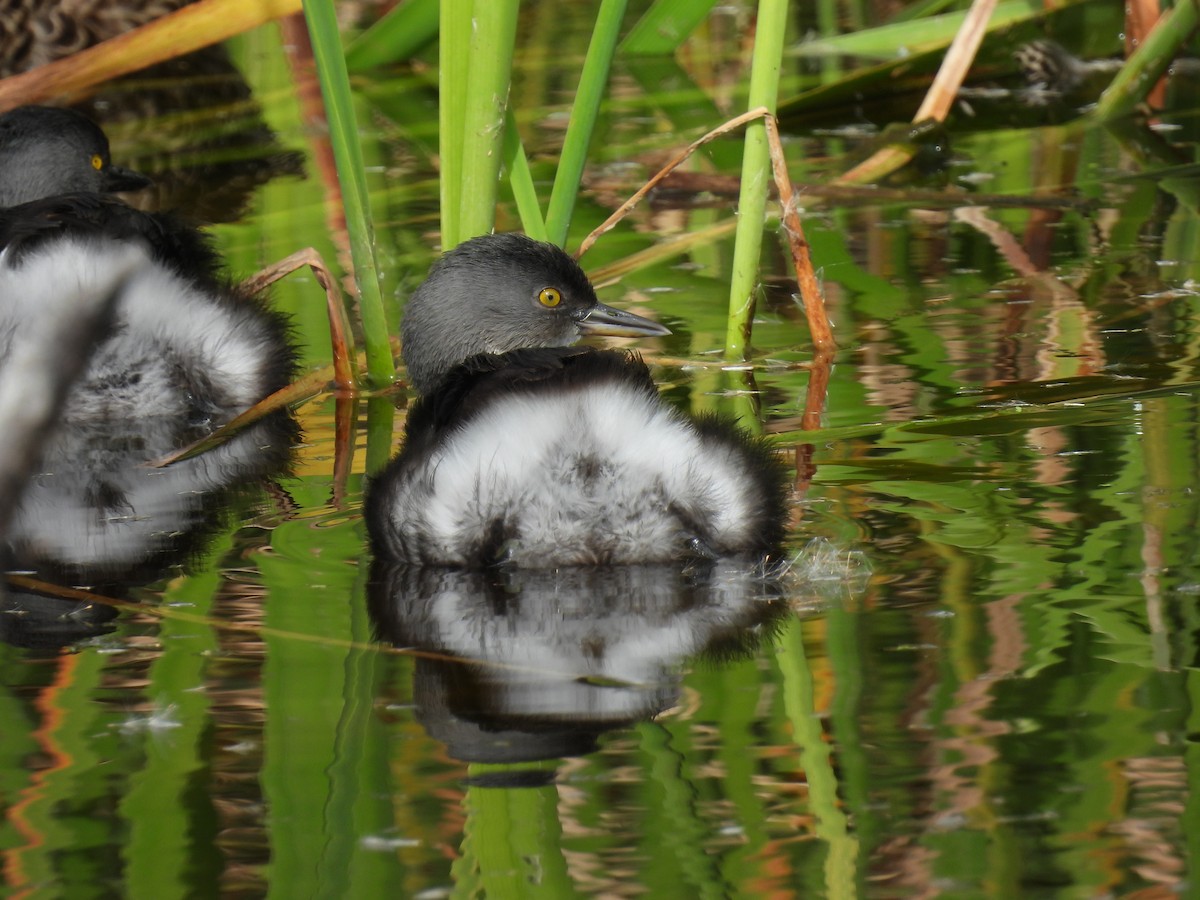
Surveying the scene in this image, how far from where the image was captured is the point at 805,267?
463 centimetres

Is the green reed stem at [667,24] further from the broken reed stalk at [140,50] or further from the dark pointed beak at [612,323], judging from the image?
the dark pointed beak at [612,323]

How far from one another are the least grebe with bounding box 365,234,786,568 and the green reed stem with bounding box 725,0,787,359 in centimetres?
117

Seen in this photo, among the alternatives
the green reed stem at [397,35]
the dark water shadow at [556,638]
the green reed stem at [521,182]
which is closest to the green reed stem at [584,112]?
the green reed stem at [521,182]

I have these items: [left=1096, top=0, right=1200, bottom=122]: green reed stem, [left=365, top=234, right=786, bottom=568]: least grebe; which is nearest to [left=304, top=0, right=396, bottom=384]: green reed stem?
[left=365, top=234, right=786, bottom=568]: least grebe

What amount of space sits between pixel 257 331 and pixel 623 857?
2.66 meters

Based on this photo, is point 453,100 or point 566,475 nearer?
point 566,475

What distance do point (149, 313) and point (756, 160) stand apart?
1.47 meters

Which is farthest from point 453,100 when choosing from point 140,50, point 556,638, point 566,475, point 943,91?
point 140,50

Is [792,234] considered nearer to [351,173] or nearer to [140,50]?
[351,173]

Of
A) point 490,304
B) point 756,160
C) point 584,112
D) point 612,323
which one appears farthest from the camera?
point 756,160

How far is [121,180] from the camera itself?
5.78 m

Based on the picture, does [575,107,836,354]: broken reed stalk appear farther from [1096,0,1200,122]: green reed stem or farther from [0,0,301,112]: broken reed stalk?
[0,0,301,112]: broken reed stalk

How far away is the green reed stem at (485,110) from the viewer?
3.93 meters

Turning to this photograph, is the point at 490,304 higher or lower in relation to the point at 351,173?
lower
